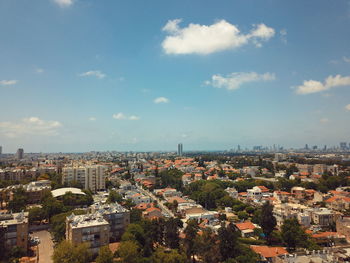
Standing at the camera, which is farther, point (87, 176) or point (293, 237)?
point (87, 176)

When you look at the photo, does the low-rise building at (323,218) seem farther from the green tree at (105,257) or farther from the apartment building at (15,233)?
the apartment building at (15,233)

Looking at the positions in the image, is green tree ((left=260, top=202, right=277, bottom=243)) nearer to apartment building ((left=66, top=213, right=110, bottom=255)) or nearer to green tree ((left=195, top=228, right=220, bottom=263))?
green tree ((left=195, top=228, right=220, bottom=263))

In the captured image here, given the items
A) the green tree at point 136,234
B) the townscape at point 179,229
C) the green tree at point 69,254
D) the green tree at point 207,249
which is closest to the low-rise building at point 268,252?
the townscape at point 179,229

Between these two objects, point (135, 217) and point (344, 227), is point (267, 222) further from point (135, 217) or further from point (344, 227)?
point (135, 217)

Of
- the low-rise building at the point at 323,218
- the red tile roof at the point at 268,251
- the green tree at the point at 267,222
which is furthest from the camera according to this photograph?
the low-rise building at the point at 323,218

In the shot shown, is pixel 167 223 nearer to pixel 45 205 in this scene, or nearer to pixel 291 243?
pixel 291 243

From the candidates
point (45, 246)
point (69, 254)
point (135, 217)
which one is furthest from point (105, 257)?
point (45, 246)
